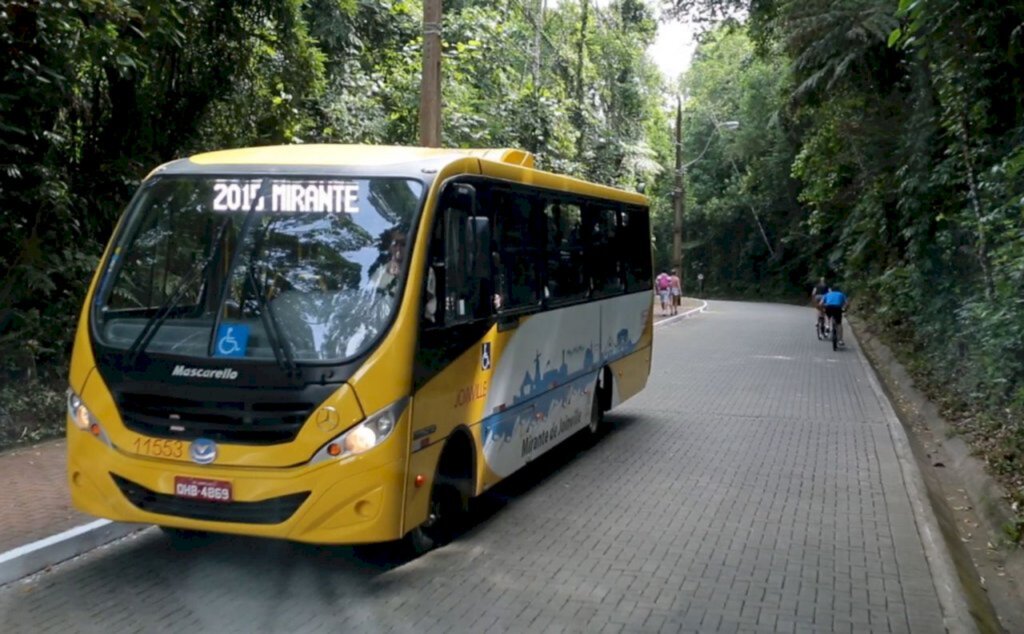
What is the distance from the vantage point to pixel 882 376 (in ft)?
67.8

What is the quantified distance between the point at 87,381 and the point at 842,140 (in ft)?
77.0

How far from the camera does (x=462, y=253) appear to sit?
277 inches

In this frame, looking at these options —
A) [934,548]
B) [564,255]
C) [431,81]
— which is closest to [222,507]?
[564,255]

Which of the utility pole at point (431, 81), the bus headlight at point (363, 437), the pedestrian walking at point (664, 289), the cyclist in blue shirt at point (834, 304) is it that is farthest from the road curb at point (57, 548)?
the pedestrian walking at point (664, 289)

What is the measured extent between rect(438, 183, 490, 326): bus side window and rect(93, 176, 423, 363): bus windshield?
1.34ft

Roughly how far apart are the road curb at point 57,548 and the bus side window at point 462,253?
9.01ft

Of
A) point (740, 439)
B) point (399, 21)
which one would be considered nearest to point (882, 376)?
point (740, 439)

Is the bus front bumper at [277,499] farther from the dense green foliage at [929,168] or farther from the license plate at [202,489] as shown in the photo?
the dense green foliage at [929,168]

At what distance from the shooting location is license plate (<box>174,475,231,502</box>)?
5993mm

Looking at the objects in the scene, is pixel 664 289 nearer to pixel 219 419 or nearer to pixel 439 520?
pixel 439 520

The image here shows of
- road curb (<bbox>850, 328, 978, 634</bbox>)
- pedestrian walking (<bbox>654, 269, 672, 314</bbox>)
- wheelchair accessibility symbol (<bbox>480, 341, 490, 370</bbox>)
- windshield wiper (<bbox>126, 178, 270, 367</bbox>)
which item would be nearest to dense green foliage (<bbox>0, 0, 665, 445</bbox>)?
windshield wiper (<bbox>126, 178, 270, 367</bbox>)

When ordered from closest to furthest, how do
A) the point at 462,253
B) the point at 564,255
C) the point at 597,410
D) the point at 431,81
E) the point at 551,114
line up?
the point at 462,253, the point at 564,255, the point at 597,410, the point at 431,81, the point at 551,114

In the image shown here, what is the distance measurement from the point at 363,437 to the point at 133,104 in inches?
281

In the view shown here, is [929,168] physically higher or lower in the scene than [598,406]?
higher
